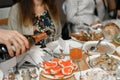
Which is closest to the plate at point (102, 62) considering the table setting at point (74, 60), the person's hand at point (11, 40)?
the table setting at point (74, 60)

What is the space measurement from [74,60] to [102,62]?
7.0 inches

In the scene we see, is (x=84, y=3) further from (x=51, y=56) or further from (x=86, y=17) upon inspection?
(x=51, y=56)

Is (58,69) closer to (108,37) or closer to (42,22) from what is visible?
(108,37)

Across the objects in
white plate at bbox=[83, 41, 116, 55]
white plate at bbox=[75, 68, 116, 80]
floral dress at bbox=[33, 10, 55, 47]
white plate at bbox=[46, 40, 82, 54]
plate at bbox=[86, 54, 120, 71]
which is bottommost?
white plate at bbox=[75, 68, 116, 80]

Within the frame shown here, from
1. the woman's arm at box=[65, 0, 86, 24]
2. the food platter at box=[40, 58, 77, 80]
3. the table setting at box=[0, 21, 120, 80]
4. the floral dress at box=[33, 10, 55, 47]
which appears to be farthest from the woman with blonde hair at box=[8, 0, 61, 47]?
the food platter at box=[40, 58, 77, 80]

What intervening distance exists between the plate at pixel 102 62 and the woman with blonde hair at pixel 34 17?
0.63m

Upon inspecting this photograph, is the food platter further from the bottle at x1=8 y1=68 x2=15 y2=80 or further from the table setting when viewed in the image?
the bottle at x1=8 y1=68 x2=15 y2=80

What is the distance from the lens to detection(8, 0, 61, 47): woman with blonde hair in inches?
78.1

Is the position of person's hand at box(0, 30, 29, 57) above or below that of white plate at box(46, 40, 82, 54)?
above

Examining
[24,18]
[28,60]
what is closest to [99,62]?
[28,60]

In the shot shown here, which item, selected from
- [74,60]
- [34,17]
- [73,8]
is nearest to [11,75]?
[74,60]

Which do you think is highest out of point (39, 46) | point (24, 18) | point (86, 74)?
point (24, 18)

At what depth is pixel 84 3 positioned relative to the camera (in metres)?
2.40

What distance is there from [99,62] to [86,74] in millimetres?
154
